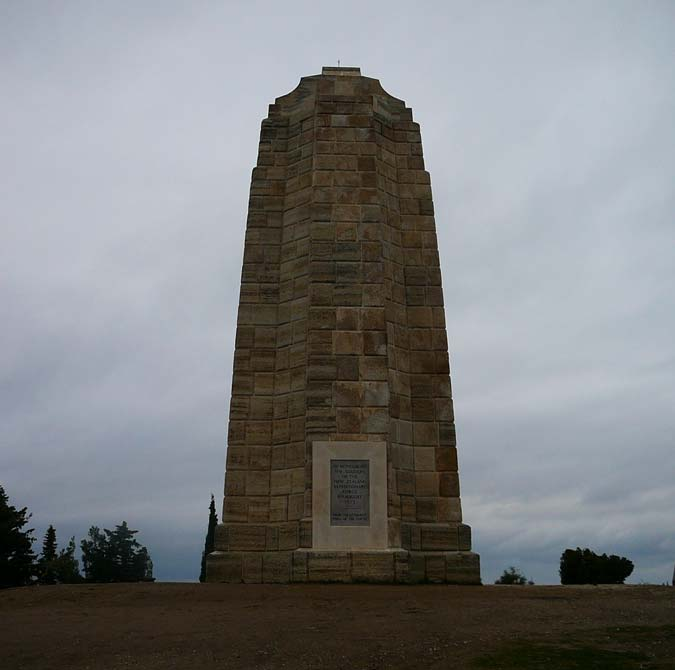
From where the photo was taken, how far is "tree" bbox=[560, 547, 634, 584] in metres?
22.6

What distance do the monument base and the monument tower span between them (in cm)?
2

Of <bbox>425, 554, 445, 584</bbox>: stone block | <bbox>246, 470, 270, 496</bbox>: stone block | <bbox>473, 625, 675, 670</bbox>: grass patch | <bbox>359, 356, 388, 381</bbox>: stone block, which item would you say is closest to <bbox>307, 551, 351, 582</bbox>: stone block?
<bbox>425, 554, 445, 584</bbox>: stone block

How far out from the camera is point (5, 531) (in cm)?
2944

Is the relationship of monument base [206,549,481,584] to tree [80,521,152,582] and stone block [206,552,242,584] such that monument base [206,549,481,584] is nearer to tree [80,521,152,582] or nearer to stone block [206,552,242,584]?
stone block [206,552,242,584]

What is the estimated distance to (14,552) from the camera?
29.9 m

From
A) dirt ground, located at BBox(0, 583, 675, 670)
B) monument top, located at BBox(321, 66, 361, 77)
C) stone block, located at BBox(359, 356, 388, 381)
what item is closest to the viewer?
dirt ground, located at BBox(0, 583, 675, 670)

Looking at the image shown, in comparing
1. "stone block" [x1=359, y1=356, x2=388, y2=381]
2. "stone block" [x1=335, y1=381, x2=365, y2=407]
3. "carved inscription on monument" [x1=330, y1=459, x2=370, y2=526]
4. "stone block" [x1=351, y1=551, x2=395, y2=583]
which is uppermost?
"stone block" [x1=359, y1=356, x2=388, y2=381]

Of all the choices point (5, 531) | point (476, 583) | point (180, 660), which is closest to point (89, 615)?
point (180, 660)

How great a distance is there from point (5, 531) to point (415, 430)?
70.0 ft

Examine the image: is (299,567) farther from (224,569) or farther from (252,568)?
(224,569)

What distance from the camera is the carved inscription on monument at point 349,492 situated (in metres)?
13.2

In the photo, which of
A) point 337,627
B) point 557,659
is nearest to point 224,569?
point 337,627

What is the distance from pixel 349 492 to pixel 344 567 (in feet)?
4.23

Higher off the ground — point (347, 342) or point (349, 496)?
point (347, 342)
